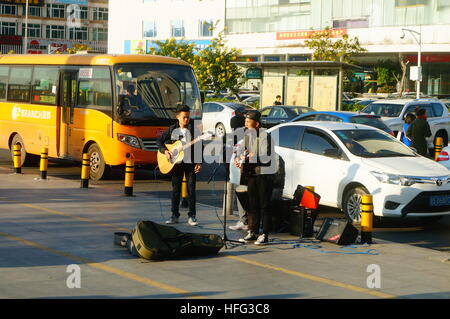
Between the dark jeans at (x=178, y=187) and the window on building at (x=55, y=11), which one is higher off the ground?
the window on building at (x=55, y=11)

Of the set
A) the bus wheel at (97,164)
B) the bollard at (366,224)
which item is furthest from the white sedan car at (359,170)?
the bus wheel at (97,164)

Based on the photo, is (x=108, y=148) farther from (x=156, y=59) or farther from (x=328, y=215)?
(x=328, y=215)

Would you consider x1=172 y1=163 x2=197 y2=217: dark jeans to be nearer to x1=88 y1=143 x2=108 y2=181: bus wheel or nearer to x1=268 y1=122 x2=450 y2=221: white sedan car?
x1=268 y1=122 x2=450 y2=221: white sedan car

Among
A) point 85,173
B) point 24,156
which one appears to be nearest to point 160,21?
point 24,156

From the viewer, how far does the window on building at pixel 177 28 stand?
81.9 meters

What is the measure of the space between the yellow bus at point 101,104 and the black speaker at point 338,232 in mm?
7737

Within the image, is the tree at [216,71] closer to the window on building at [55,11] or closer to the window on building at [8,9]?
the window on building at [55,11]

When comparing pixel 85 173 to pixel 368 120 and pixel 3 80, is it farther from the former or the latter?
pixel 368 120

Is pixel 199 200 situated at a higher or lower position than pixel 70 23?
lower

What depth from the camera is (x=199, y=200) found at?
1584cm

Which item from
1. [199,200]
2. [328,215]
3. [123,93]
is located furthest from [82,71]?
[328,215]

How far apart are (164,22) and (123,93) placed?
219ft

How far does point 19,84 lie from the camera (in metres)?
21.6
